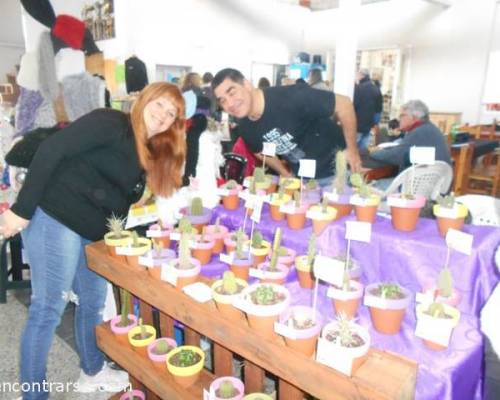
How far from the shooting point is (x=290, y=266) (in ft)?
4.86

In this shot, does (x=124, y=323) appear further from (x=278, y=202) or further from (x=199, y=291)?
(x=278, y=202)

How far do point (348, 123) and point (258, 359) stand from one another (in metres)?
1.39

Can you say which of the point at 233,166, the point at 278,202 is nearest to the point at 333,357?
the point at 278,202

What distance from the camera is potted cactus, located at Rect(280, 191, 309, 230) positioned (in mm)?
1620

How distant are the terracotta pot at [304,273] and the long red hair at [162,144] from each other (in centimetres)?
65

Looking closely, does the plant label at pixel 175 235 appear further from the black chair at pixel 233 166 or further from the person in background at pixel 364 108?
the person in background at pixel 364 108

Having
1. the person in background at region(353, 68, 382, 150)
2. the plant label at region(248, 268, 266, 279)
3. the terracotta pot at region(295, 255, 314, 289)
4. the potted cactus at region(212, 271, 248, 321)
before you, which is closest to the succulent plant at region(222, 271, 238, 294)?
the potted cactus at region(212, 271, 248, 321)

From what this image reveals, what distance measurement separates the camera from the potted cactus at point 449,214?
1304mm

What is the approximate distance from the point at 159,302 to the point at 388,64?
7630 mm

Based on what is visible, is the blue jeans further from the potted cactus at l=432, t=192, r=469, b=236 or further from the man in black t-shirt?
the potted cactus at l=432, t=192, r=469, b=236

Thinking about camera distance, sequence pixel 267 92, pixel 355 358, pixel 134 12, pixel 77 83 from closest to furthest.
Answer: pixel 355 358, pixel 267 92, pixel 77 83, pixel 134 12

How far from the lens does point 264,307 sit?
1.06 m

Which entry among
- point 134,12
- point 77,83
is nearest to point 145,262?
point 77,83

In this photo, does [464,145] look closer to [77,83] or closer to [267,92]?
[267,92]
